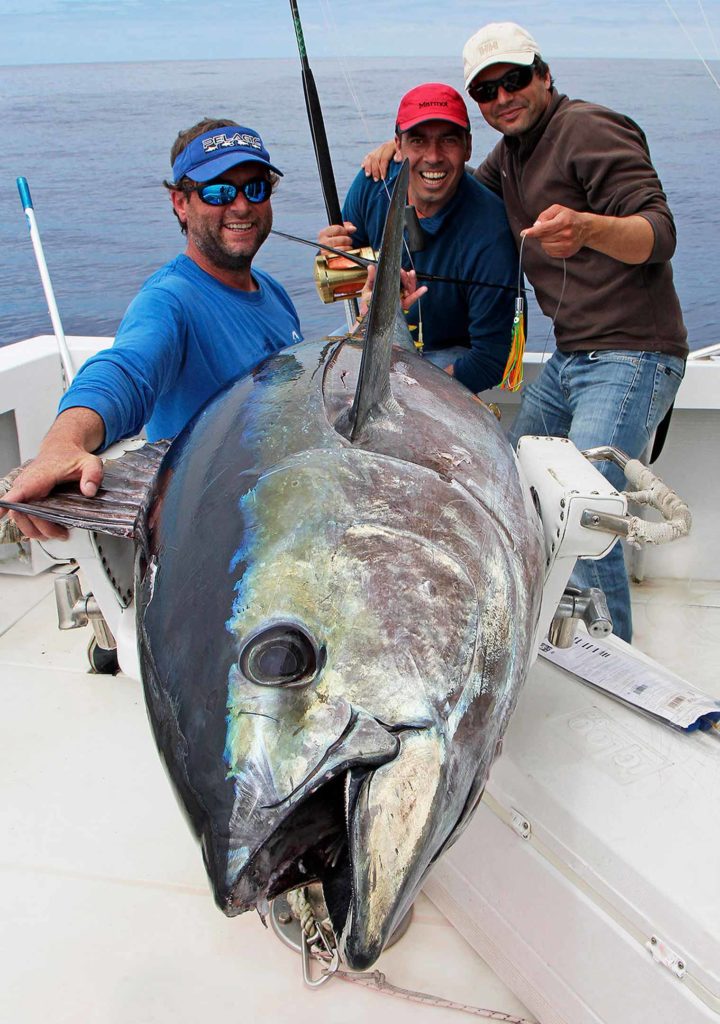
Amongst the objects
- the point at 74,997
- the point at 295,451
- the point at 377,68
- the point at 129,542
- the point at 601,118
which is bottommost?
the point at 74,997

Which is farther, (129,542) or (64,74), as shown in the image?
(64,74)

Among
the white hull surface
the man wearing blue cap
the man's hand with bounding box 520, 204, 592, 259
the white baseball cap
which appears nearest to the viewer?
the white hull surface

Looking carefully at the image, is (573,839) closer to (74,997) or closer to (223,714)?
(223,714)

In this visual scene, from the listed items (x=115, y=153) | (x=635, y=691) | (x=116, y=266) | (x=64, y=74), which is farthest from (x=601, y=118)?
(x=64, y=74)

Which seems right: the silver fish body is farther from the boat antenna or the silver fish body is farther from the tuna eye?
the boat antenna

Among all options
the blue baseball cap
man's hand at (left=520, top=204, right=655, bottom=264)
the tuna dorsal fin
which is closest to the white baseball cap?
man's hand at (left=520, top=204, right=655, bottom=264)

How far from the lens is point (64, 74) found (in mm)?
50250

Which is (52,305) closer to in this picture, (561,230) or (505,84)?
(505,84)

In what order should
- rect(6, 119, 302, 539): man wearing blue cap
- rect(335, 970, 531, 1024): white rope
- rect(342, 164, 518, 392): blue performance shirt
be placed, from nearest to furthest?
rect(335, 970, 531, 1024): white rope < rect(6, 119, 302, 539): man wearing blue cap < rect(342, 164, 518, 392): blue performance shirt

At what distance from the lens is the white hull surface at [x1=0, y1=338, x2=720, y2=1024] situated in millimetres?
1367

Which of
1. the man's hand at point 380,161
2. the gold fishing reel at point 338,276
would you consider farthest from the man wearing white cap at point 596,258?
the gold fishing reel at point 338,276

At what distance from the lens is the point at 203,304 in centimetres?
219

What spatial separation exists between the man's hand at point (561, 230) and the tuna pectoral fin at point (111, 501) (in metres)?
1.17

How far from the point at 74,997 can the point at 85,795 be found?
1.89 feet
